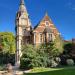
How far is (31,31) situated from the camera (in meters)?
53.9

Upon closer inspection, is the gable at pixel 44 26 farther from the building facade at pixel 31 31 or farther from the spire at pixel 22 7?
the spire at pixel 22 7

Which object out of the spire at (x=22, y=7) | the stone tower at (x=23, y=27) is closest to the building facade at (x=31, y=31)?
the stone tower at (x=23, y=27)

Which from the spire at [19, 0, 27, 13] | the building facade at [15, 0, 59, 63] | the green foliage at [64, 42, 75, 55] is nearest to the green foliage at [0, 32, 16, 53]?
the building facade at [15, 0, 59, 63]

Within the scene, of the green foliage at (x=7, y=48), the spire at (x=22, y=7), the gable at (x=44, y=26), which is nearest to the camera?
the gable at (x=44, y=26)

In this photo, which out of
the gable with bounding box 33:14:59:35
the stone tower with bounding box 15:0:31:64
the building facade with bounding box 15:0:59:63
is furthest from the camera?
the stone tower with bounding box 15:0:31:64

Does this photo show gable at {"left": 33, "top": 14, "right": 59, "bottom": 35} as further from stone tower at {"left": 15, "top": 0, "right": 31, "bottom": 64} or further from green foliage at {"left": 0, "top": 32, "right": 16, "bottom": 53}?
green foliage at {"left": 0, "top": 32, "right": 16, "bottom": 53}

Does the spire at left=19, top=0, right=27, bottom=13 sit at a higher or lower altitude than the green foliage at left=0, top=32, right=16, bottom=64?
higher

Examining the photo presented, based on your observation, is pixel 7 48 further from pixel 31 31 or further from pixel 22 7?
pixel 31 31

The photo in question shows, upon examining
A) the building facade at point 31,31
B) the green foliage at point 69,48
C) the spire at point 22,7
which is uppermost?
the spire at point 22,7

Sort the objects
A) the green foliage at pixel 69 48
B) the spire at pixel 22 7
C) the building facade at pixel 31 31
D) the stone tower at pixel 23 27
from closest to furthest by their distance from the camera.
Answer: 1. the green foliage at pixel 69 48
2. the building facade at pixel 31 31
3. the stone tower at pixel 23 27
4. the spire at pixel 22 7

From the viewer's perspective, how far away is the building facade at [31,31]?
51566 millimetres

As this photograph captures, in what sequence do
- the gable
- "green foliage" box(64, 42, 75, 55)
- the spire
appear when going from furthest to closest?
the spire → the gable → "green foliage" box(64, 42, 75, 55)

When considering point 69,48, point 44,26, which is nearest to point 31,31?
point 44,26

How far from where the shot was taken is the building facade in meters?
51.6
